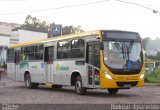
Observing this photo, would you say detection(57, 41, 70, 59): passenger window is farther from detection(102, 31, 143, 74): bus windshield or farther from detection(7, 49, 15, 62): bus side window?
detection(7, 49, 15, 62): bus side window

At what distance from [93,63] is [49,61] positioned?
547cm

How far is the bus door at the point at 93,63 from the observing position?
19.2 meters

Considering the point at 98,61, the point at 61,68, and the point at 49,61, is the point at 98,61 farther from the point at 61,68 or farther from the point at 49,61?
the point at 49,61

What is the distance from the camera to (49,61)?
80.3ft

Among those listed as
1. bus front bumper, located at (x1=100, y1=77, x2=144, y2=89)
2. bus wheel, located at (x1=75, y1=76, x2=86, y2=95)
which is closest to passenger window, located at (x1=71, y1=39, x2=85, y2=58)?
bus wheel, located at (x1=75, y1=76, x2=86, y2=95)

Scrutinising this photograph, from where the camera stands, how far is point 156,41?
15800 cm

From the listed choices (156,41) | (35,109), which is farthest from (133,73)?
(156,41)

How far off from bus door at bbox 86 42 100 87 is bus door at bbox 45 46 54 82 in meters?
4.63

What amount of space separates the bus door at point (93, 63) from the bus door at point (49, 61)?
15.2ft

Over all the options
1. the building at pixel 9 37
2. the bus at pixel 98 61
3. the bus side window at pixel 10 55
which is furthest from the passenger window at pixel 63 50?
the building at pixel 9 37

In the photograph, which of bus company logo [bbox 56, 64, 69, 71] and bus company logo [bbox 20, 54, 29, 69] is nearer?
bus company logo [bbox 56, 64, 69, 71]

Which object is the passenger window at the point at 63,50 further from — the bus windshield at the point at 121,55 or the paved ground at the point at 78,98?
the bus windshield at the point at 121,55

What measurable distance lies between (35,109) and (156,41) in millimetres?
147361

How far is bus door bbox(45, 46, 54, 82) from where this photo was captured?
2416 centimetres
